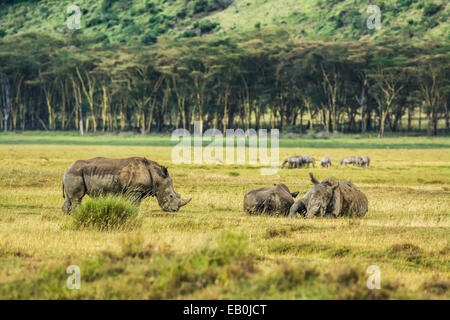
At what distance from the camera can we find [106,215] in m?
12.9

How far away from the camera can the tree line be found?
7056cm

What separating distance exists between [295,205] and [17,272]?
8344mm

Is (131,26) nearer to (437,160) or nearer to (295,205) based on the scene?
(437,160)

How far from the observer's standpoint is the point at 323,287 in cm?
806

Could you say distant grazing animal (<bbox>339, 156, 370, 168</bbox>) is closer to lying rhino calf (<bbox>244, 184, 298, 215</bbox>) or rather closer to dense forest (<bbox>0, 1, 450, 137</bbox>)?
lying rhino calf (<bbox>244, 184, 298, 215</bbox>)

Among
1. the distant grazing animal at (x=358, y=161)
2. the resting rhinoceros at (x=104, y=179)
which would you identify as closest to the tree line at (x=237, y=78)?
the distant grazing animal at (x=358, y=161)

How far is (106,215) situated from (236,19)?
160m

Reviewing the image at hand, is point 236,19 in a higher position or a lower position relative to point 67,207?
higher

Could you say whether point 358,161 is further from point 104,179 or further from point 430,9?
point 430,9

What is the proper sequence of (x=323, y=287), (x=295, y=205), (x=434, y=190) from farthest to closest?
1. (x=434, y=190)
2. (x=295, y=205)
3. (x=323, y=287)

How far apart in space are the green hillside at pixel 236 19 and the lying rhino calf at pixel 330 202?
94.7 metres

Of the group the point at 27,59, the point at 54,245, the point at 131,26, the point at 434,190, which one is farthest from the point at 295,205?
the point at 131,26

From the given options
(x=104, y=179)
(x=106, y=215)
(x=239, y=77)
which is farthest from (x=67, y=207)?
(x=239, y=77)

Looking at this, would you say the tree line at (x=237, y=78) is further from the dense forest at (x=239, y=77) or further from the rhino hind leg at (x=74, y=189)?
the rhino hind leg at (x=74, y=189)
